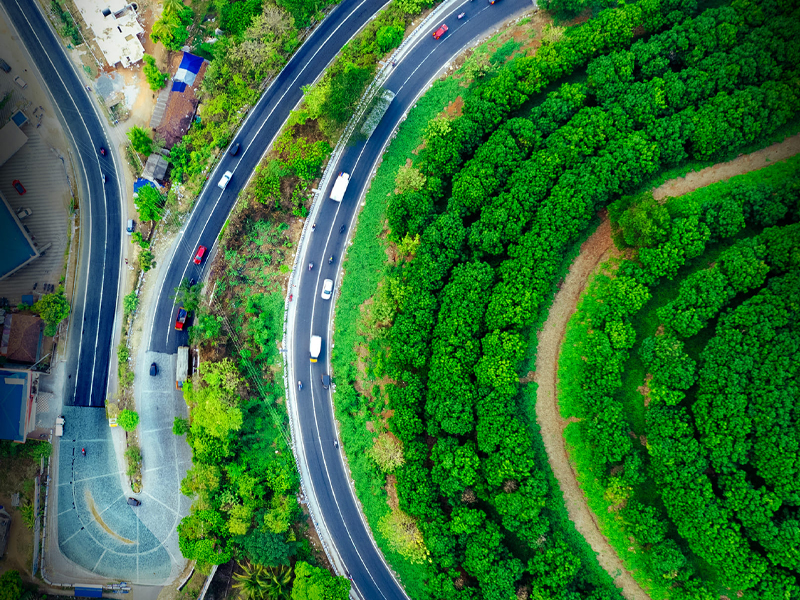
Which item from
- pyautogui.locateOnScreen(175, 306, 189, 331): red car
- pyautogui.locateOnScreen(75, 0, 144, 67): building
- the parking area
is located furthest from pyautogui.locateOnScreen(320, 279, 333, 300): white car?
pyautogui.locateOnScreen(75, 0, 144, 67): building

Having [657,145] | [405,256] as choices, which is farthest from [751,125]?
[405,256]

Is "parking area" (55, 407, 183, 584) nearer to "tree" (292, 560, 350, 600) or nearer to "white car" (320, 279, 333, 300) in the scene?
"tree" (292, 560, 350, 600)

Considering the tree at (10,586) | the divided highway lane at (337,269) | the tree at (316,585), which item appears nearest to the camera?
the tree at (316,585)

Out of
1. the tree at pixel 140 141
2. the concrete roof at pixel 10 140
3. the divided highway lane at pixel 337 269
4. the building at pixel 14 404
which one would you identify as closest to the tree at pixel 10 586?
the building at pixel 14 404

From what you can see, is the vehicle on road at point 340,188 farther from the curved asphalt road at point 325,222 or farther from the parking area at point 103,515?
the parking area at point 103,515

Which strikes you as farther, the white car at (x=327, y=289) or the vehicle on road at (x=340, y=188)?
the white car at (x=327, y=289)

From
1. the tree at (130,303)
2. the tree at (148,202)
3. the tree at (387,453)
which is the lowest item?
the tree at (387,453)

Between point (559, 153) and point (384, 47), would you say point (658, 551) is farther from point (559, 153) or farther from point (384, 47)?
point (384, 47)

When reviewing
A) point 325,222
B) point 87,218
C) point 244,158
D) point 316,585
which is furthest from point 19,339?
point 316,585
